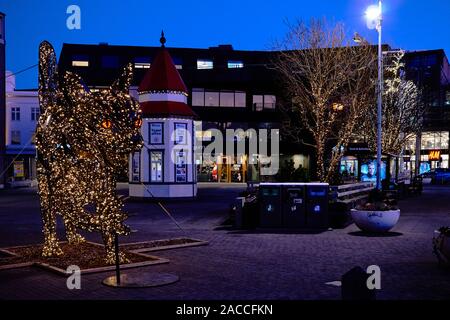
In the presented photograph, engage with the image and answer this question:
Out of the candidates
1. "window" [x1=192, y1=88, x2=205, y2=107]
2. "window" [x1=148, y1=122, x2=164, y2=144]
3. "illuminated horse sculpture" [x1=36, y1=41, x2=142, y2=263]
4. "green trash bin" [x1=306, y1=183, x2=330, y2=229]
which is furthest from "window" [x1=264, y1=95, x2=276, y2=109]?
"illuminated horse sculpture" [x1=36, y1=41, x2=142, y2=263]

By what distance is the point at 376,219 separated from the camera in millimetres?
15047

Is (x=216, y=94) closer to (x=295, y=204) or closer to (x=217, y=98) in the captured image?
(x=217, y=98)

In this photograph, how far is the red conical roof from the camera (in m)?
28.9

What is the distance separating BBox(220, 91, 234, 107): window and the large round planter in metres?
42.3

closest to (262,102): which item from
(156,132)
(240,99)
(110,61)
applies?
(240,99)

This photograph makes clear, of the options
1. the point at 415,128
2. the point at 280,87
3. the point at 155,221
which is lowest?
the point at 155,221

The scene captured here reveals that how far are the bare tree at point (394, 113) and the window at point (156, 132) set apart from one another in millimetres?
13191

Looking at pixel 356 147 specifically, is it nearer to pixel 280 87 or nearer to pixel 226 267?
pixel 226 267

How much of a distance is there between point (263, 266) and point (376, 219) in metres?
5.52

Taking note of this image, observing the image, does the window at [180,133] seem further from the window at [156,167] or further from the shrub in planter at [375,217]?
the shrub in planter at [375,217]

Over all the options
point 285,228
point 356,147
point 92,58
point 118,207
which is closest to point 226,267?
point 118,207

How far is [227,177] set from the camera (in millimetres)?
54312
